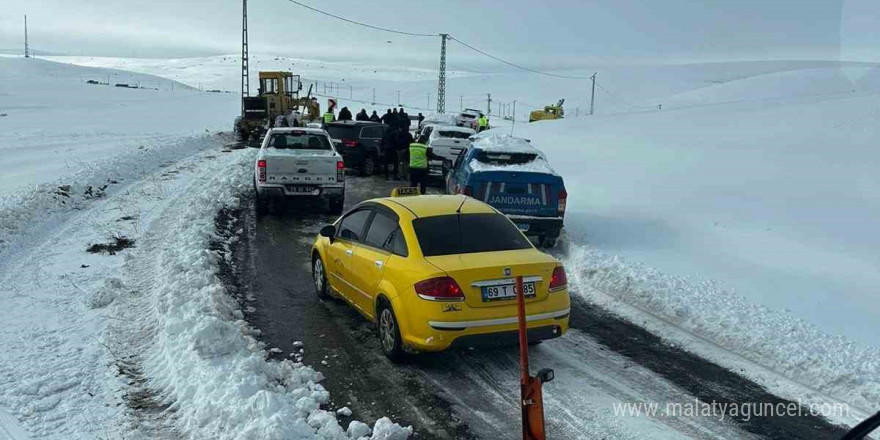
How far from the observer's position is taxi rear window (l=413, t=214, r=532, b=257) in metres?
6.32

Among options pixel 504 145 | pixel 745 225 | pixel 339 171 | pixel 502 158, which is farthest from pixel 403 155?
pixel 745 225

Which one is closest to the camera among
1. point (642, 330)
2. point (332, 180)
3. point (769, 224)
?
point (642, 330)

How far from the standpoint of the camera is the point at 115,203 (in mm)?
13773

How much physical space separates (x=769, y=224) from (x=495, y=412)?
28.0 feet

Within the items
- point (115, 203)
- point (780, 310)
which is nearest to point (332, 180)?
point (115, 203)

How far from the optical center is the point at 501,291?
588 cm

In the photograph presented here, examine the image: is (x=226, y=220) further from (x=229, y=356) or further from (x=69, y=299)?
(x=229, y=356)

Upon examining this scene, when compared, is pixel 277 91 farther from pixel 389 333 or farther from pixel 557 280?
pixel 557 280

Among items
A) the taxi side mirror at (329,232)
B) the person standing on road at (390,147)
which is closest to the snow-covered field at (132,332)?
the taxi side mirror at (329,232)

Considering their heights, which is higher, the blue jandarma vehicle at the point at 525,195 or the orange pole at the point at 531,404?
the blue jandarma vehicle at the point at 525,195

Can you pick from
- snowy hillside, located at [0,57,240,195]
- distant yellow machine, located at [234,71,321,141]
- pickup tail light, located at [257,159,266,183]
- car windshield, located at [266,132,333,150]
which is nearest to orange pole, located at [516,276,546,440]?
pickup tail light, located at [257,159,266,183]

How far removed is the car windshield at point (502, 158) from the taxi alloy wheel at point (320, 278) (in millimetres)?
4296

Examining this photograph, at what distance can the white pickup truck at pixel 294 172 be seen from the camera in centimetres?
1321

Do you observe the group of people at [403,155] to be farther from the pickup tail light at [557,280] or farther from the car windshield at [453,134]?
the pickup tail light at [557,280]
